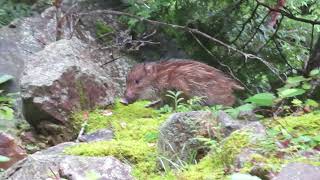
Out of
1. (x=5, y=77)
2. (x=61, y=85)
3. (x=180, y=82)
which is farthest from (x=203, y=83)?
(x=5, y=77)

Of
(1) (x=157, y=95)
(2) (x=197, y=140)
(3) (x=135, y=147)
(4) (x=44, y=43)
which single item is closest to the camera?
(2) (x=197, y=140)

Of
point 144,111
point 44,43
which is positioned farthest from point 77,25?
point 144,111

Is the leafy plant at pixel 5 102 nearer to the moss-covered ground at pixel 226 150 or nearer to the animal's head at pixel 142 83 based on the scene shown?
the moss-covered ground at pixel 226 150

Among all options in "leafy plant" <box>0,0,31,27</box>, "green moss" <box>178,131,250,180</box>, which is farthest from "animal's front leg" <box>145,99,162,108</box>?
"leafy plant" <box>0,0,31,27</box>

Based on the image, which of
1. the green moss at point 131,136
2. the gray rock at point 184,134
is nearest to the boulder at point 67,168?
the green moss at point 131,136

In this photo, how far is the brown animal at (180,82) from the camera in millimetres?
6395

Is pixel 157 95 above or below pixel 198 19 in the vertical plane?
below

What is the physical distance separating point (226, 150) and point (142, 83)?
342cm

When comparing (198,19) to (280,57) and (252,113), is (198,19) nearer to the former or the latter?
(280,57)

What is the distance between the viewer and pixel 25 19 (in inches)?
327

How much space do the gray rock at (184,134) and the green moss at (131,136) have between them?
13 cm

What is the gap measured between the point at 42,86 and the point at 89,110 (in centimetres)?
59

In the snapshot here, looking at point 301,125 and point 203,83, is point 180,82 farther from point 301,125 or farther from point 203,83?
point 301,125

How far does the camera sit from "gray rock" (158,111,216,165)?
12.7 feet
